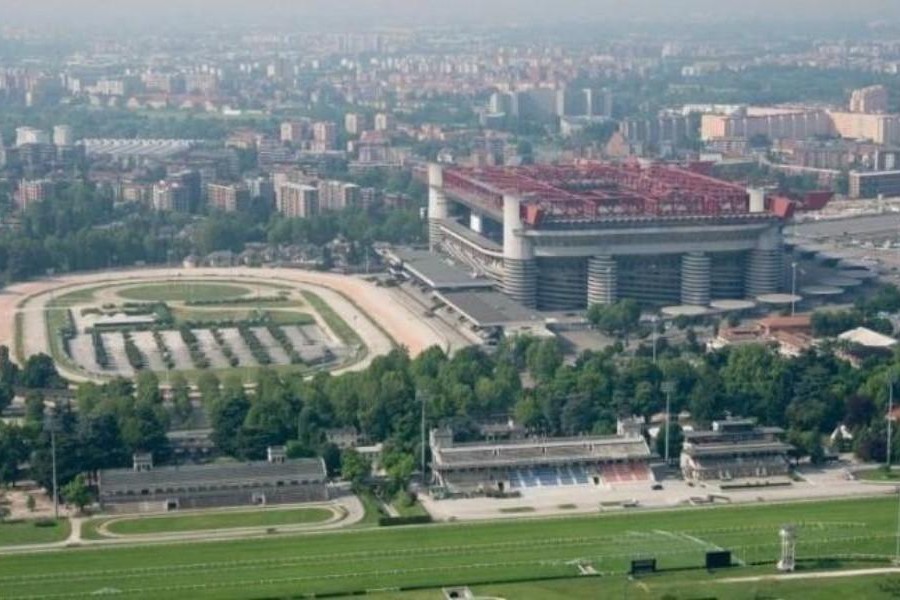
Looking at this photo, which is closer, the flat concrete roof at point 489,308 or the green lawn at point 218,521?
the green lawn at point 218,521

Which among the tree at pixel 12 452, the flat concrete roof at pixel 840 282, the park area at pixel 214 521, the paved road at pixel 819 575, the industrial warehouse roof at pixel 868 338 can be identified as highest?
A: the tree at pixel 12 452

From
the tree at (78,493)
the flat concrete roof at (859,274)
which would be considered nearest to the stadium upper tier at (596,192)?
the flat concrete roof at (859,274)

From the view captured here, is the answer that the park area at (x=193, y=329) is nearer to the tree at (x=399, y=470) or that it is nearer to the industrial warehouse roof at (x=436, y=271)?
the industrial warehouse roof at (x=436, y=271)

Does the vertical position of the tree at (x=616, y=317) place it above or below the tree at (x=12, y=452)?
below

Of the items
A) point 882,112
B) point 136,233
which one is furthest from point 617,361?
point 882,112

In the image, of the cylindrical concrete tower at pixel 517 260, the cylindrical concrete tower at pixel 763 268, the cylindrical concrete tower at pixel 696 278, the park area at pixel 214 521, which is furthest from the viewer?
the cylindrical concrete tower at pixel 763 268

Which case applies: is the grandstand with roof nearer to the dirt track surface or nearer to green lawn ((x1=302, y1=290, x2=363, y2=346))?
the dirt track surface

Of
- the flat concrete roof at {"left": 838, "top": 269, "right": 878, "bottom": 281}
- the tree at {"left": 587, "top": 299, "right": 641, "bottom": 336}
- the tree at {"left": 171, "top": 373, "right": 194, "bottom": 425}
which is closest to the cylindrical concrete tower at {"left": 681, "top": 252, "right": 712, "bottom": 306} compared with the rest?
the tree at {"left": 587, "top": 299, "right": 641, "bottom": 336}
